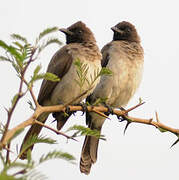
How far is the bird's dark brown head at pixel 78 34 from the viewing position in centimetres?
650

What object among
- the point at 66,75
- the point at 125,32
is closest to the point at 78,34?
the point at 66,75

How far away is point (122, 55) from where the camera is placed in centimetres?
667

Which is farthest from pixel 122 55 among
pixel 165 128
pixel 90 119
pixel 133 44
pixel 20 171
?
pixel 20 171

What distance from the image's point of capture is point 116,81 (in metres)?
6.38

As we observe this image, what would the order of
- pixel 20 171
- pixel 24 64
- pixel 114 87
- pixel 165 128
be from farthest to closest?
pixel 114 87, pixel 165 128, pixel 24 64, pixel 20 171

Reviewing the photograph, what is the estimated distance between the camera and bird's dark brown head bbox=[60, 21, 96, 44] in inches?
256

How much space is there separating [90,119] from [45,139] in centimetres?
557

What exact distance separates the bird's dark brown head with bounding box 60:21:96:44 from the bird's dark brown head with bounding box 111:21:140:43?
3.55 feet

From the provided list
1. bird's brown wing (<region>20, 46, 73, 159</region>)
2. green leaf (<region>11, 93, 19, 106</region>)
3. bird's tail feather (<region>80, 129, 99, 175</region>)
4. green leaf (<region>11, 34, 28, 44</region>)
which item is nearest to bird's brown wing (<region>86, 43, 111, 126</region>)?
bird's tail feather (<region>80, 129, 99, 175</region>)

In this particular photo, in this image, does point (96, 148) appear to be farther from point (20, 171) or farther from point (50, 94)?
point (20, 171)

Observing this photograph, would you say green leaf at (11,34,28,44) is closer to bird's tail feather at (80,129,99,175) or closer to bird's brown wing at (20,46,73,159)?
bird's brown wing at (20,46,73,159)

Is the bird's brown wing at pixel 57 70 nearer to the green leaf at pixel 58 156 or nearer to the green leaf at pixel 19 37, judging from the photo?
the green leaf at pixel 19 37

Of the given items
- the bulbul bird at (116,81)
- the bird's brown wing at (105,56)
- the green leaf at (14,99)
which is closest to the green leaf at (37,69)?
the green leaf at (14,99)

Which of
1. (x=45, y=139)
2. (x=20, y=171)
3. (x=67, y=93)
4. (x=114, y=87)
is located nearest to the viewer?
(x=20, y=171)
